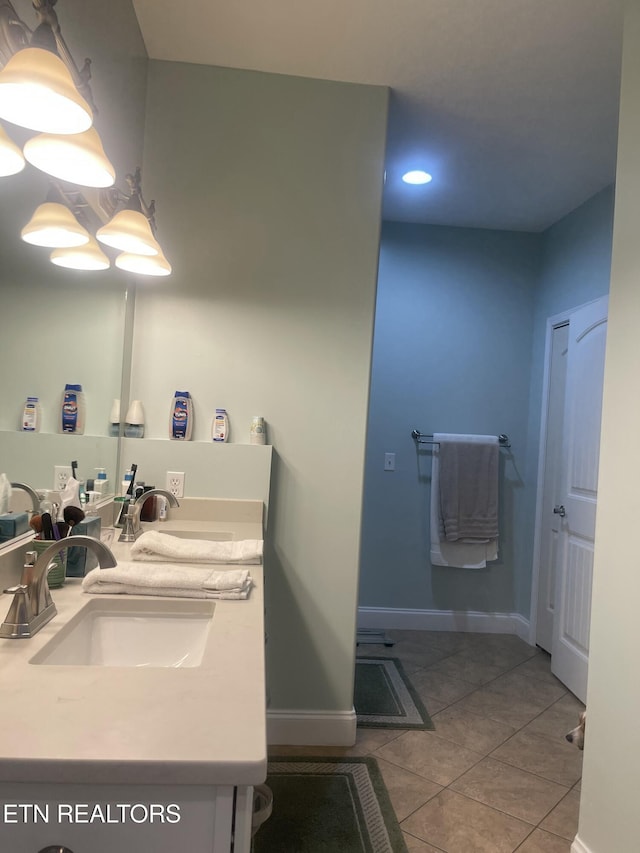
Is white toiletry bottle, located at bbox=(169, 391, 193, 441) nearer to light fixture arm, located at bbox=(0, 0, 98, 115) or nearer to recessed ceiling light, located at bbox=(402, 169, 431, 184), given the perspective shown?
light fixture arm, located at bbox=(0, 0, 98, 115)

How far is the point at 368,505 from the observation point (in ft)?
12.4

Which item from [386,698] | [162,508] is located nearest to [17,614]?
[162,508]

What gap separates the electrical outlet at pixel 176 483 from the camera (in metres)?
2.27

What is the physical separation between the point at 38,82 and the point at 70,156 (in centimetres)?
25

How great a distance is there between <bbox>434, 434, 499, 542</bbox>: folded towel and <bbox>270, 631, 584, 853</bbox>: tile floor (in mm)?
744

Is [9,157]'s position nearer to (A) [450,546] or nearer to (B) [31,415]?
(B) [31,415]

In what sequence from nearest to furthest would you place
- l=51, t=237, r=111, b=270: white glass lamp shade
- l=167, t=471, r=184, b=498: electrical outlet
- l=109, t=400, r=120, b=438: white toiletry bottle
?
l=51, t=237, r=111, b=270: white glass lamp shade → l=109, t=400, r=120, b=438: white toiletry bottle → l=167, t=471, r=184, b=498: electrical outlet

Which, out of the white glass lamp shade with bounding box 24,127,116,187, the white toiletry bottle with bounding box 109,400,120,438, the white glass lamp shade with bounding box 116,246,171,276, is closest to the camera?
the white glass lamp shade with bounding box 24,127,116,187

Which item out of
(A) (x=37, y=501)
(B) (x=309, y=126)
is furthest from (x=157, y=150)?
(A) (x=37, y=501)

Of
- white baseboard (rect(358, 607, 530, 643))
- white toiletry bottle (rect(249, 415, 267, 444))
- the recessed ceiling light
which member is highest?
the recessed ceiling light

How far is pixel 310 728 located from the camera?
2.32 m

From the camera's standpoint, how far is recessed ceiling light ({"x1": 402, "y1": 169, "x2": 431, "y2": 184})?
3045 mm

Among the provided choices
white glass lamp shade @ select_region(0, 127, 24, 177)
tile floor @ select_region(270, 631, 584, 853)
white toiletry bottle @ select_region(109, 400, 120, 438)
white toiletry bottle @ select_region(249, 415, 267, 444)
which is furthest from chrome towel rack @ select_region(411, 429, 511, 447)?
white glass lamp shade @ select_region(0, 127, 24, 177)

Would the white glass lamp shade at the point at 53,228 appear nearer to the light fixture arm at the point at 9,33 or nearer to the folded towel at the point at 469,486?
the light fixture arm at the point at 9,33
